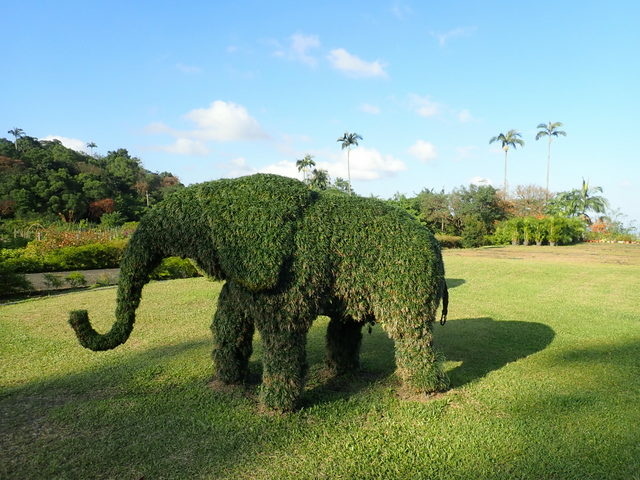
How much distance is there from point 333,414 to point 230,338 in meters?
1.53

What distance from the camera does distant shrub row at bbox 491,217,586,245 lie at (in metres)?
36.8

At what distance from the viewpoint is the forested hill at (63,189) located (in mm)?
34188

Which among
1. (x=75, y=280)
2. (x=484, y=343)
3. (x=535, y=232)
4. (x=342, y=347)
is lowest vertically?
(x=484, y=343)

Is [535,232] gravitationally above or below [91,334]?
above

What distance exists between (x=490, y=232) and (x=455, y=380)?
3845cm

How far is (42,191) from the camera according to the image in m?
35.2

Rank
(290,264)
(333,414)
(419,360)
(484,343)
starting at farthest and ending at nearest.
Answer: (484,343) < (419,360) < (333,414) < (290,264)

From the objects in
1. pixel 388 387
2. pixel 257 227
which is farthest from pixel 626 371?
pixel 257 227

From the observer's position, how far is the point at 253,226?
4648 mm

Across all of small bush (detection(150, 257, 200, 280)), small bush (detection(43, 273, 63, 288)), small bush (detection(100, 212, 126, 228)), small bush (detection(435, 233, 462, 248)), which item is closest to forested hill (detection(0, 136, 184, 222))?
small bush (detection(100, 212, 126, 228))

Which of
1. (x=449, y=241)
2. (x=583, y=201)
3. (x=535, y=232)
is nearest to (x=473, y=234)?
(x=449, y=241)

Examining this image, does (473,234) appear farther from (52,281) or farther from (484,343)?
(52,281)

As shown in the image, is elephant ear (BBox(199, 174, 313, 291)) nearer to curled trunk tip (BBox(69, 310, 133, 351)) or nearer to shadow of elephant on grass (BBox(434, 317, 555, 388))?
curled trunk tip (BBox(69, 310, 133, 351))

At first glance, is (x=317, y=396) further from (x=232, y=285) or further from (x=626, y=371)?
(x=626, y=371)
